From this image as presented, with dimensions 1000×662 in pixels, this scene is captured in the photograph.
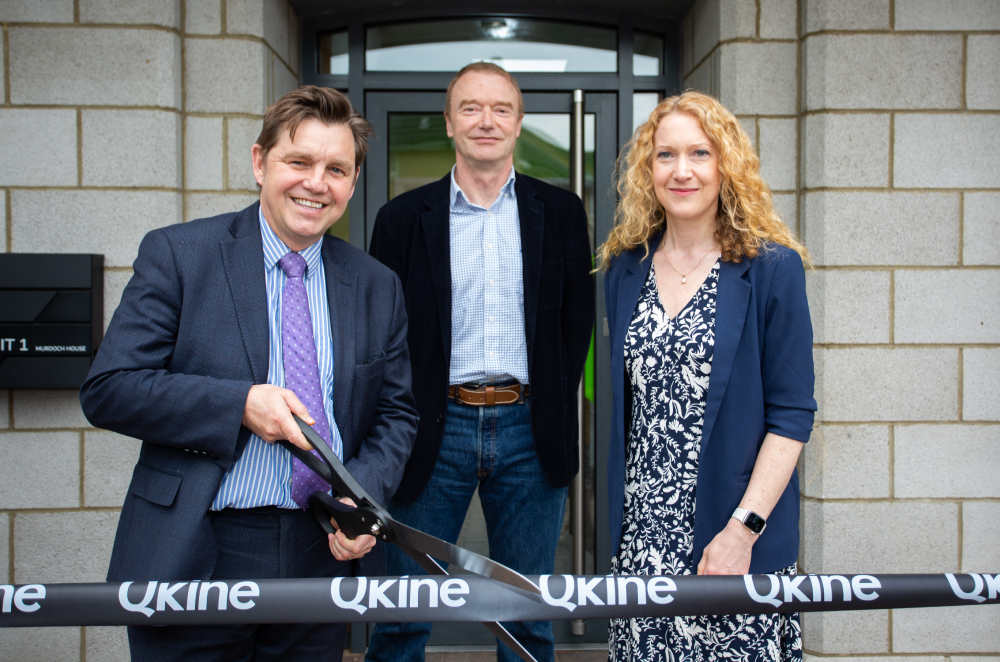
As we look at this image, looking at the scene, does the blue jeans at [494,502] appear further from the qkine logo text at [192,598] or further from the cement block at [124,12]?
the cement block at [124,12]

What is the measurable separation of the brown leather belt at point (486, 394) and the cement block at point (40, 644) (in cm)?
181

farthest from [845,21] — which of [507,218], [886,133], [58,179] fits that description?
[58,179]

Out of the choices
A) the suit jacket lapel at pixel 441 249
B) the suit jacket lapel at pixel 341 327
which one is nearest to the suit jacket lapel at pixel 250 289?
the suit jacket lapel at pixel 341 327

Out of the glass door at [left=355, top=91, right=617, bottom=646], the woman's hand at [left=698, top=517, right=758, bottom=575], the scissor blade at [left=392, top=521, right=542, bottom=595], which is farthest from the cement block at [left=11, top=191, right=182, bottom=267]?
the woman's hand at [left=698, top=517, right=758, bottom=575]

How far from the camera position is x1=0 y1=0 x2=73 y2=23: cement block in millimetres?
2609

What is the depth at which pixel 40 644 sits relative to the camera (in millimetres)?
2637

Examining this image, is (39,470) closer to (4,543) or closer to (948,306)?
(4,543)

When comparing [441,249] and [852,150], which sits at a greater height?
[852,150]

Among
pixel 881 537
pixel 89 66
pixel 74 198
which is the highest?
pixel 89 66

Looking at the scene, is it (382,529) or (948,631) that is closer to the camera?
(382,529)

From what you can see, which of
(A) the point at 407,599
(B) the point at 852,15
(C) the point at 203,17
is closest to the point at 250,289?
(A) the point at 407,599

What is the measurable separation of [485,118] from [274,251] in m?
0.95

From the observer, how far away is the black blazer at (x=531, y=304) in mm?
2207

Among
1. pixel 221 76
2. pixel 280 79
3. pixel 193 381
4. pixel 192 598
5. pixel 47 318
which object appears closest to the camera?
pixel 192 598
